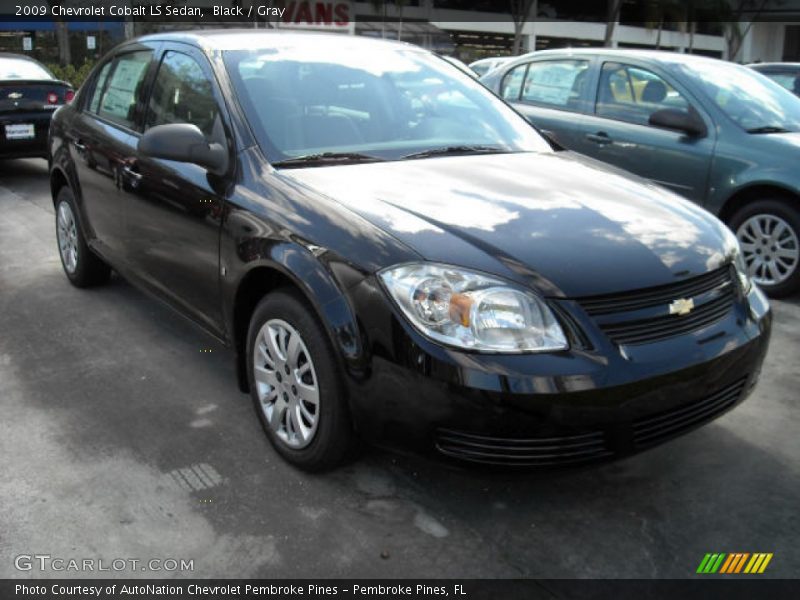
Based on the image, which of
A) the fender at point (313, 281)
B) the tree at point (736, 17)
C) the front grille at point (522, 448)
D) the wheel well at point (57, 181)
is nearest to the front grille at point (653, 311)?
the front grille at point (522, 448)

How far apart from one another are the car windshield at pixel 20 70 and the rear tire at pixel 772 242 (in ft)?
27.0

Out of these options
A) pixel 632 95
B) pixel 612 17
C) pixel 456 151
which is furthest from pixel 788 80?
pixel 612 17

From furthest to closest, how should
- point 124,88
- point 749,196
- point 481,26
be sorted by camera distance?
point 481,26 → point 749,196 → point 124,88

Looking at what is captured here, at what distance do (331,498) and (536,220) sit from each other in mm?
1238

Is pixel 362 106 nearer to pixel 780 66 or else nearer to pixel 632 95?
pixel 632 95

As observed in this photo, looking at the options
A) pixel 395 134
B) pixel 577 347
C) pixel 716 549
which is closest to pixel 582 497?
pixel 716 549

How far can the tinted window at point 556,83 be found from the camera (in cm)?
648

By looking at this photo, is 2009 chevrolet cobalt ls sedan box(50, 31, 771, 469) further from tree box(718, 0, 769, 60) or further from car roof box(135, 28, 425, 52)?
tree box(718, 0, 769, 60)

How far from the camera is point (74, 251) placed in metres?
5.18

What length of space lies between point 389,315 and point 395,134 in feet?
4.35

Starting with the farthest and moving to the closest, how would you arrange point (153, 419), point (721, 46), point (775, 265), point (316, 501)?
point (721, 46) → point (775, 265) → point (153, 419) → point (316, 501)

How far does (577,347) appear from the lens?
239 cm

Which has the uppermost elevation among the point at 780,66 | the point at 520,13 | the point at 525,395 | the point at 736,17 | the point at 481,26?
the point at 736,17

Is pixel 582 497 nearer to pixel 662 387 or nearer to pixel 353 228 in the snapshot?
pixel 662 387
